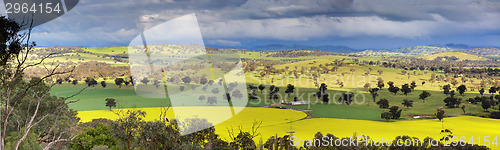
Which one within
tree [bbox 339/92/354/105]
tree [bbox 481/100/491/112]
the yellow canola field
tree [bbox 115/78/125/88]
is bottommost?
the yellow canola field

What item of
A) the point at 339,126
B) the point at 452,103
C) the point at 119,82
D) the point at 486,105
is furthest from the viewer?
the point at 119,82

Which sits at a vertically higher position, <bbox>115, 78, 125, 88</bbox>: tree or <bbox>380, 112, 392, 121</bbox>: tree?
<bbox>115, 78, 125, 88</bbox>: tree

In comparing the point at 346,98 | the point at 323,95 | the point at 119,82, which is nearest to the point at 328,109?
the point at 323,95

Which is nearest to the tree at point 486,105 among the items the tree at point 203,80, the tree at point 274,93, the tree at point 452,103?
the tree at point 452,103

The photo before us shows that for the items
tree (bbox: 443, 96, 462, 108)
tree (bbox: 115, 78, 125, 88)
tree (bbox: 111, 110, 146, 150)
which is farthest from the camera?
tree (bbox: 115, 78, 125, 88)

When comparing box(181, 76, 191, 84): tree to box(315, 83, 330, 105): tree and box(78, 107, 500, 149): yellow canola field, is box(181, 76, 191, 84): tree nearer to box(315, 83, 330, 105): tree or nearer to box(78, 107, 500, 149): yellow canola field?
box(315, 83, 330, 105): tree

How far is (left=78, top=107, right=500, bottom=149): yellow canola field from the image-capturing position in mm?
53812

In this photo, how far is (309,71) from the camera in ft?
531

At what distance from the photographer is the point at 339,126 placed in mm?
61875

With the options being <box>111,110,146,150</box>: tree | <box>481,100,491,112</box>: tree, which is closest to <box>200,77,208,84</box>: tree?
<box>481,100,491,112</box>: tree

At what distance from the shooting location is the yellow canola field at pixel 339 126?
5381cm

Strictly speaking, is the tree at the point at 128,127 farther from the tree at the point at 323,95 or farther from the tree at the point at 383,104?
the tree at the point at 323,95

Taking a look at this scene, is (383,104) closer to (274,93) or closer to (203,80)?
(274,93)

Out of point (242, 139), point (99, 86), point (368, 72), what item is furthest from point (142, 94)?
point (368, 72)
